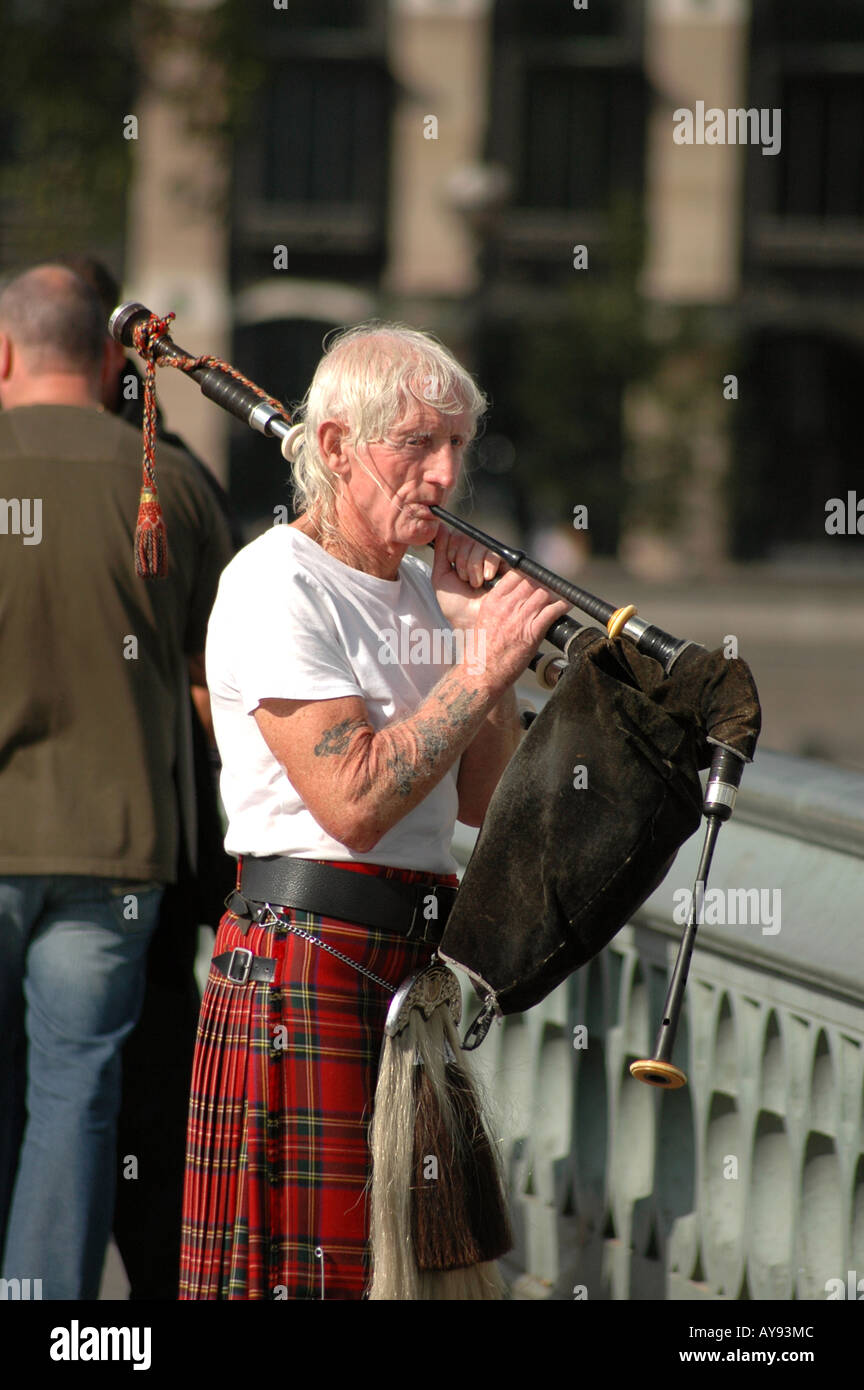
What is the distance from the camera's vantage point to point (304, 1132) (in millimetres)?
2191

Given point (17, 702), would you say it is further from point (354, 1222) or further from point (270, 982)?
point (354, 1222)

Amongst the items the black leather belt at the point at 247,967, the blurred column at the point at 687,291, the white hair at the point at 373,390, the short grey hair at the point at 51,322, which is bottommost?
the black leather belt at the point at 247,967

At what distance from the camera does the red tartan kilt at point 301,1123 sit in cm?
218

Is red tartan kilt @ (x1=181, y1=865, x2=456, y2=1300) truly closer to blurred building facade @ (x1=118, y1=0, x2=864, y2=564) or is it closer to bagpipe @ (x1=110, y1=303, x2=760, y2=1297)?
bagpipe @ (x1=110, y1=303, x2=760, y2=1297)

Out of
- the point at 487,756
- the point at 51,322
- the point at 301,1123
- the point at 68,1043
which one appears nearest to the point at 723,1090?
the point at 487,756

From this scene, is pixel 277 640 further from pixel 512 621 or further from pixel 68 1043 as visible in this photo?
pixel 68 1043

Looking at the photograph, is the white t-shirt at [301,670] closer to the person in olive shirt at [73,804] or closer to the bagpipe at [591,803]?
the bagpipe at [591,803]

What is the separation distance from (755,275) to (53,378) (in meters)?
22.4

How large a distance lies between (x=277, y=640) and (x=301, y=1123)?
63 centimetres

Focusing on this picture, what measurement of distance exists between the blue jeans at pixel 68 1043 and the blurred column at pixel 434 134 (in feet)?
69.7

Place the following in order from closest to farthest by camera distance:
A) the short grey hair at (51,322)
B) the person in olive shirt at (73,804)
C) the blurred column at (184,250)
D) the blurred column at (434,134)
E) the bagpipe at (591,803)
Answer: the bagpipe at (591,803)
the person in olive shirt at (73,804)
the short grey hair at (51,322)
the blurred column at (184,250)
the blurred column at (434,134)

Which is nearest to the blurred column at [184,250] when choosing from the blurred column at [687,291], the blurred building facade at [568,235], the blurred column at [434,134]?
the blurred building facade at [568,235]

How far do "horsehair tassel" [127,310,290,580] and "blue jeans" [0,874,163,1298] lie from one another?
0.56 metres
